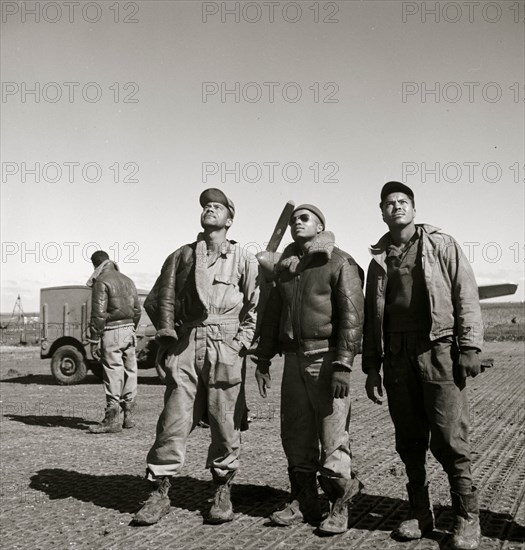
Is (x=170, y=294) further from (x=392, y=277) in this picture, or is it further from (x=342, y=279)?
(x=392, y=277)

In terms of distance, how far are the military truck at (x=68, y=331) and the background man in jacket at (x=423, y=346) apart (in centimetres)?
939

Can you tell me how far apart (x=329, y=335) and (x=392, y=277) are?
533 mm

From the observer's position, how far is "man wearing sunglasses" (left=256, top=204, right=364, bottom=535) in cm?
415

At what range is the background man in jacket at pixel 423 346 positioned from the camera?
152 inches

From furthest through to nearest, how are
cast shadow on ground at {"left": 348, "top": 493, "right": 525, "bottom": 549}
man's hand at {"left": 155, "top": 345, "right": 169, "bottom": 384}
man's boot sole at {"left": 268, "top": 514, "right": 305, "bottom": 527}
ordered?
man's hand at {"left": 155, "top": 345, "right": 169, "bottom": 384} < man's boot sole at {"left": 268, "top": 514, "right": 305, "bottom": 527} < cast shadow on ground at {"left": 348, "top": 493, "right": 525, "bottom": 549}

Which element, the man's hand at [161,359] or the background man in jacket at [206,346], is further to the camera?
the man's hand at [161,359]

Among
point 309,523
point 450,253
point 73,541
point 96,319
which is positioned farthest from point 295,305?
point 96,319

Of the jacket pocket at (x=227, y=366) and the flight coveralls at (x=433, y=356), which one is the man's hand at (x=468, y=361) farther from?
the jacket pocket at (x=227, y=366)

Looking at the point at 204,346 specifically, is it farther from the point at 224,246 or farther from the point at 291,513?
the point at 291,513

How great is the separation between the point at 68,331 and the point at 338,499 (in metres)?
10.9

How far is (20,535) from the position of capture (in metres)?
4.15

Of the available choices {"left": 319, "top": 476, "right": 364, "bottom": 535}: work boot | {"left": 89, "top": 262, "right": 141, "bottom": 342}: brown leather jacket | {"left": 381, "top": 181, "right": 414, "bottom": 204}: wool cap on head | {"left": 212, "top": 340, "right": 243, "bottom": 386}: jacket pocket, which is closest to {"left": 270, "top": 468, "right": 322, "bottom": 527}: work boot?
{"left": 319, "top": 476, "right": 364, "bottom": 535}: work boot

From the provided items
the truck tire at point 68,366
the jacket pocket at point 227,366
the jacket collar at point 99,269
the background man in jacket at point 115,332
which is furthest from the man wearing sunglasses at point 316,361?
the truck tire at point 68,366

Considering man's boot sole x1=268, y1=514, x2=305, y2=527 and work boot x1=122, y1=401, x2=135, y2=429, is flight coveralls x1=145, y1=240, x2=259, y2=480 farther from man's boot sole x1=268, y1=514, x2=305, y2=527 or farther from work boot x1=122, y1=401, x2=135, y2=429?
work boot x1=122, y1=401, x2=135, y2=429
